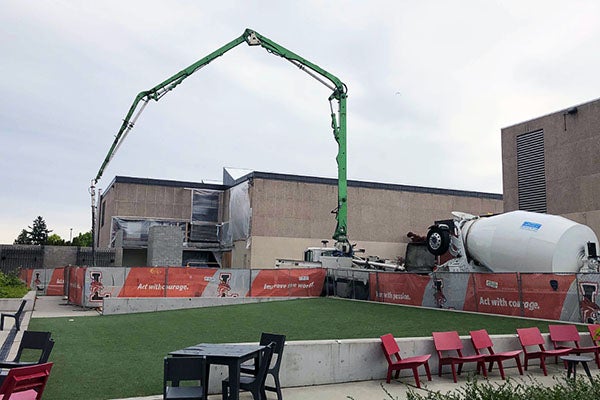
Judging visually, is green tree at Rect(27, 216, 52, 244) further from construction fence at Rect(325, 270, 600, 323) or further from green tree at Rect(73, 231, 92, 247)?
construction fence at Rect(325, 270, 600, 323)

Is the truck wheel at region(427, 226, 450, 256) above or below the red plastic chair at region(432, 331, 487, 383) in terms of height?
above

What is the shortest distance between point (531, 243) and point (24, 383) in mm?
18014

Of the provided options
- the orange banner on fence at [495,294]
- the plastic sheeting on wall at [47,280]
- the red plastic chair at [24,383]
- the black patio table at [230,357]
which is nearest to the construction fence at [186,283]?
the plastic sheeting on wall at [47,280]

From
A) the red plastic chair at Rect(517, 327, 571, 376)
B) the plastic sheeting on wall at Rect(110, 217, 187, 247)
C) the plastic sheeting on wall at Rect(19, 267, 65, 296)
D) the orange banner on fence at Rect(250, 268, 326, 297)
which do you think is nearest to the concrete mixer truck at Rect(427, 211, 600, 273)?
the orange banner on fence at Rect(250, 268, 326, 297)

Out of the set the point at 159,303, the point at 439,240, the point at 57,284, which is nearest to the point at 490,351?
the point at 439,240

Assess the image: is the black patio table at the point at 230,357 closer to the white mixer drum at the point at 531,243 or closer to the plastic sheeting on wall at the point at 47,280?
the white mixer drum at the point at 531,243

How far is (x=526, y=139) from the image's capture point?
1264 inches

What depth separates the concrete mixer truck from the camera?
1920 centimetres

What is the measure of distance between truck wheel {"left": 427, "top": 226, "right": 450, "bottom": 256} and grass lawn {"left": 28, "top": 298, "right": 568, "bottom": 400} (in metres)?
3.80

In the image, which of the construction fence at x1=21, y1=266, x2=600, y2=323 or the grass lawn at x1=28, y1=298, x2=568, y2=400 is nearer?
the grass lawn at x1=28, y1=298, x2=568, y2=400

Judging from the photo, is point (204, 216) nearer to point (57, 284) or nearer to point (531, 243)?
point (57, 284)

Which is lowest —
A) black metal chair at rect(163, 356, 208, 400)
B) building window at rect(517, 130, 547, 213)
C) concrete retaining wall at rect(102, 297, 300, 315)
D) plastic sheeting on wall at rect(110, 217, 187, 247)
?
concrete retaining wall at rect(102, 297, 300, 315)

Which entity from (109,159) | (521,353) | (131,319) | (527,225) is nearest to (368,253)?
(109,159)

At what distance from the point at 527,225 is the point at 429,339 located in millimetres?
11792
